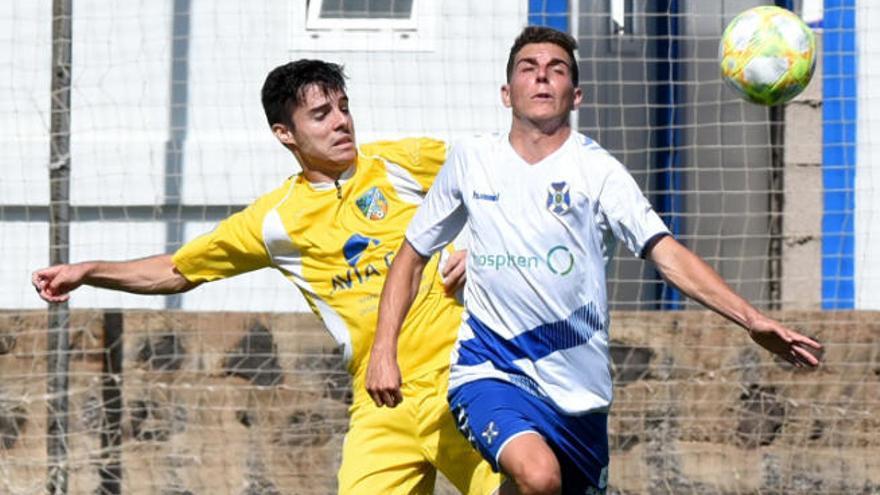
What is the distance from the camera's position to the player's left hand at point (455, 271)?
20.4 ft

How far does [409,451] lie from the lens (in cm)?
610

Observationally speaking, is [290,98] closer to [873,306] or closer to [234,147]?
[234,147]

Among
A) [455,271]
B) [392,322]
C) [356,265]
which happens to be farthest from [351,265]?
[392,322]

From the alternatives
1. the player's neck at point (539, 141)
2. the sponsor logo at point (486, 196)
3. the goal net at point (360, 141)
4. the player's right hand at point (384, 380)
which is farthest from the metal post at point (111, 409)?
the player's neck at point (539, 141)

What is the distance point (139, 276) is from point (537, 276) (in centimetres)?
161

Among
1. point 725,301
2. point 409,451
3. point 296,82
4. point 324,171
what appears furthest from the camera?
point 296,82

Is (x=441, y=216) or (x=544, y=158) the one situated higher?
(x=544, y=158)

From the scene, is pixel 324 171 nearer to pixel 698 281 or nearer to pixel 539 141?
pixel 539 141

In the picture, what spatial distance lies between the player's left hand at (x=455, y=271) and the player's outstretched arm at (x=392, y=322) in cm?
26

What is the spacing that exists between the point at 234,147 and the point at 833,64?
9.75 ft

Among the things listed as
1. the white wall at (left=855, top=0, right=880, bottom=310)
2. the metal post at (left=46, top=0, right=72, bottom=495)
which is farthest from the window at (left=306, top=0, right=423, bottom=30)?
the white wall at (left=855, top=0, right=880, bottom=310)

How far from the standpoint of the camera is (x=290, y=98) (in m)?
6.61

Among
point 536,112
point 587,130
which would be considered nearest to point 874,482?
point 587,130

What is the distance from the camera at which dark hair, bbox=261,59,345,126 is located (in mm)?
6590
